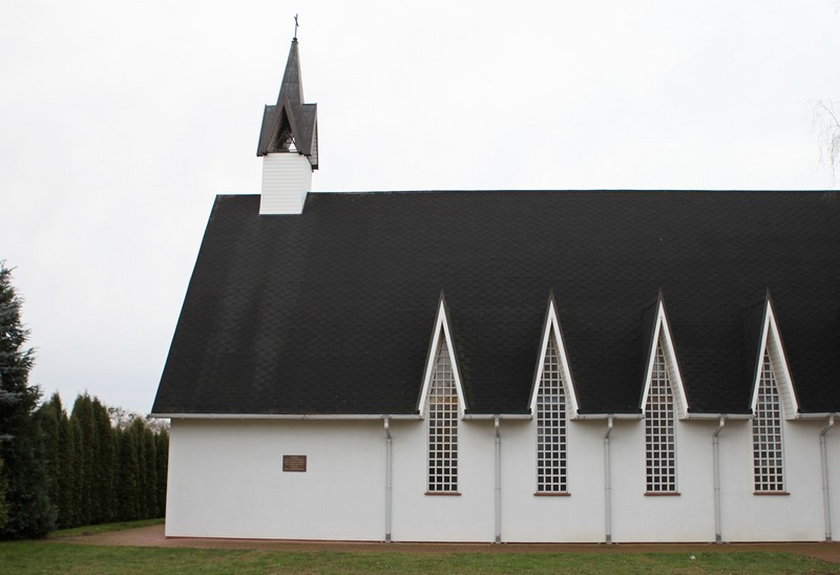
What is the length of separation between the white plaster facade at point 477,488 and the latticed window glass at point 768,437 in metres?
0.22

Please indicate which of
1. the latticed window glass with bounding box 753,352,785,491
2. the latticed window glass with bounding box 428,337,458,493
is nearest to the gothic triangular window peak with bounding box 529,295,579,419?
the latticed window glass with bounding box 428,337,458,493

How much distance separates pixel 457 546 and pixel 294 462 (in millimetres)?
4825

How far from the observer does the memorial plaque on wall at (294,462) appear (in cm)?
2442

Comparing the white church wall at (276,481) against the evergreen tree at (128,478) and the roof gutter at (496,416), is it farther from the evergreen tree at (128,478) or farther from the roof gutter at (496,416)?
the evergreen tree at (128,478)

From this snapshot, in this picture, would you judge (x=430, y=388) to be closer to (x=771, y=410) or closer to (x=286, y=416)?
(x=286, y=416)

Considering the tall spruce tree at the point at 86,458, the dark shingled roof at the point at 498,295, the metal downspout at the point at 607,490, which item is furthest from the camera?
the tall spruce tree at the point at 86,458

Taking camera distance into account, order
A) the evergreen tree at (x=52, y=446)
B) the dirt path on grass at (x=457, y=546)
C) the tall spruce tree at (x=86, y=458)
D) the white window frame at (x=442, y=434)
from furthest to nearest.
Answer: the tall spruce tree at (x=86, y=458), the evergreen tree at (x=52, y=446), the white window frame at (x=442, y=434), the dirt path on grass at (x=457, y=546)

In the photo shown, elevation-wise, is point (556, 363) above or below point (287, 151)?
below

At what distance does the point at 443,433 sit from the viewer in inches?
962

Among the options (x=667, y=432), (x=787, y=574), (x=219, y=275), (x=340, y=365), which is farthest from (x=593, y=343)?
(x=219, y=275)

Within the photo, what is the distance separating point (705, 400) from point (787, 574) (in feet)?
23.2

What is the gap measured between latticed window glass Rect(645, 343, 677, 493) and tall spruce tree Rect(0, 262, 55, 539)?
627 inches

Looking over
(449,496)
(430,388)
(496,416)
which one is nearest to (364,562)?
(449,496)

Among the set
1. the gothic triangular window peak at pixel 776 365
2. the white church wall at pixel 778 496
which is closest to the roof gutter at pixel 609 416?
the white church wall at pixel 778 496
